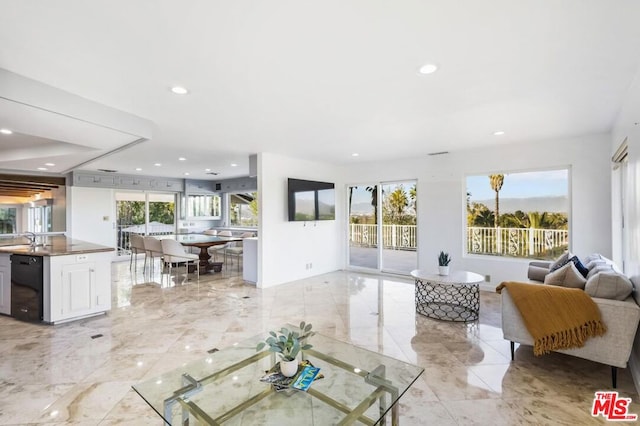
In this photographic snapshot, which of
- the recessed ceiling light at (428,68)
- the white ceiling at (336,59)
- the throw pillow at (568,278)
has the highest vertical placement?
the white ceiling at (336,59)

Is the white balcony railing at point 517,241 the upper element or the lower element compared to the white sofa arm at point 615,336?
upper

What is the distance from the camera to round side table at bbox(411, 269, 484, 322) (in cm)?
358

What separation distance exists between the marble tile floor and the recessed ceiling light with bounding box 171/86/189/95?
7.88 feet

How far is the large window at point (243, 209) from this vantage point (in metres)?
9.22

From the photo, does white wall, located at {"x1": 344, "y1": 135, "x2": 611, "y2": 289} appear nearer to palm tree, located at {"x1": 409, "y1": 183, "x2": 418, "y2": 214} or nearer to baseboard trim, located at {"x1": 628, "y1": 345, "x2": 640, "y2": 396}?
palm tree, located at {"x1": 409, "y1": 183, "x2": 418, "y2": 214}

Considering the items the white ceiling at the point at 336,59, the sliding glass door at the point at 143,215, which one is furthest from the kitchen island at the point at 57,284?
the sliding glass door at the point at 143,215

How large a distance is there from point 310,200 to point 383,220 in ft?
5.50

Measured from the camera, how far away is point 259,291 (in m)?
4.93

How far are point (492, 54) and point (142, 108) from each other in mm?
3195

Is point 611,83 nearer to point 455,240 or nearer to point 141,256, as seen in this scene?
point 455,240

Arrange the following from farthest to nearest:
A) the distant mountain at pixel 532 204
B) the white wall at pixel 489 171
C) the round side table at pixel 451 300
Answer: the distant mountain at pixel 532 204
the white wall at pixel 489 171
the round side table at pixel 451 300

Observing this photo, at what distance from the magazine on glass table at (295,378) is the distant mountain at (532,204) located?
4.67m

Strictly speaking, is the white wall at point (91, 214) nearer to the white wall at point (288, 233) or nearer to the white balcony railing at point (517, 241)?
the white wall at point (288, 233)

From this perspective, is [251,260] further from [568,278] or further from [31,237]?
[568,278]
